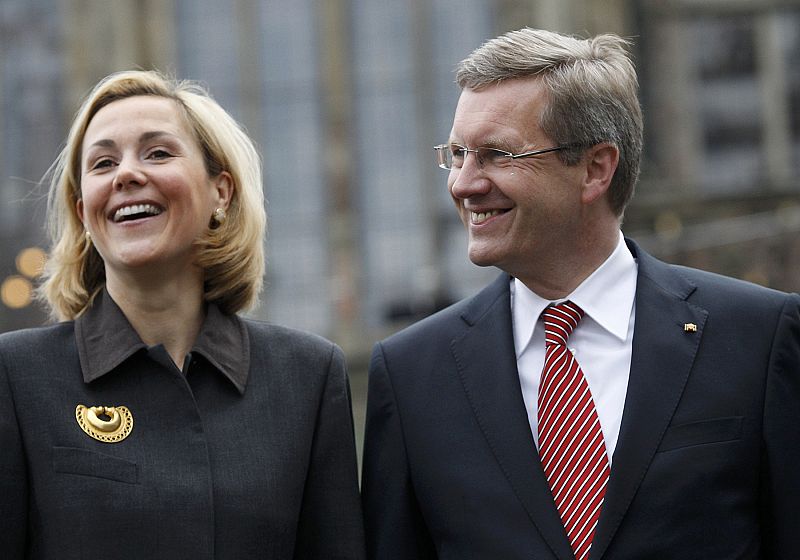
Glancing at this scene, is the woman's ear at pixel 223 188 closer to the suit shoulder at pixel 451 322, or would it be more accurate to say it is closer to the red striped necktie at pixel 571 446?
the suit shoulder at pixel 451 322

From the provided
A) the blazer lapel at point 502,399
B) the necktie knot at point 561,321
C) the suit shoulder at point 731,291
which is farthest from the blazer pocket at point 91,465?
the suit shoulder at point 731,291

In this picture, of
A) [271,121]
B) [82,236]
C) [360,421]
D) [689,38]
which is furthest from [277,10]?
[82,236]

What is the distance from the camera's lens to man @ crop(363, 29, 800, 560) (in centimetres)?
423

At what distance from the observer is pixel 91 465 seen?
427cm

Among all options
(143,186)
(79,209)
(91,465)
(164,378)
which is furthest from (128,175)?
(91,465)

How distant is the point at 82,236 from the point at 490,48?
1.40 metres

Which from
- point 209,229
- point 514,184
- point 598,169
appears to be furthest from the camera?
point 209,229

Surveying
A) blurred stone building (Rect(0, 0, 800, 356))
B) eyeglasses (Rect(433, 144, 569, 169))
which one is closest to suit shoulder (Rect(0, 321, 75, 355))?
eyeglasses (Rect(433, 144, 569, 169))

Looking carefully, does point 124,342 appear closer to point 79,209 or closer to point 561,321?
point 79,209

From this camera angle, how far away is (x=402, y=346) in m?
4.74

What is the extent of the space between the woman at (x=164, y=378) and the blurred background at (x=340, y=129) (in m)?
17.6

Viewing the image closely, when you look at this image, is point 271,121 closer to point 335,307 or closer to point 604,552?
point 335,307

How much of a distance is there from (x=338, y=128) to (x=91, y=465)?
19.6 meters

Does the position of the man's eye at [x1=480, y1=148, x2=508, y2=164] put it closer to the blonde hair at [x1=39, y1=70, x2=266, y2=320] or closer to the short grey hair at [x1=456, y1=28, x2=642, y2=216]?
the short grey hair at [x1=456, y1=28, x2=642, y2=216]
